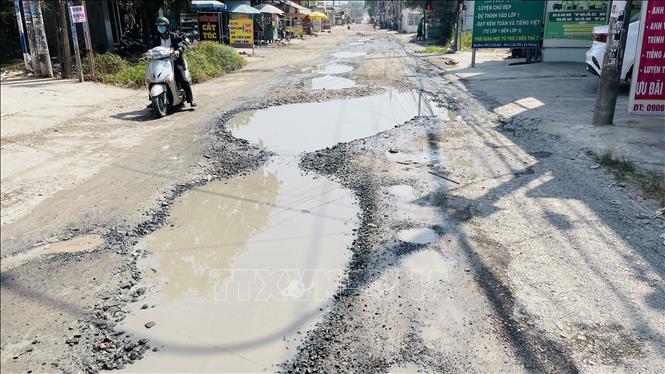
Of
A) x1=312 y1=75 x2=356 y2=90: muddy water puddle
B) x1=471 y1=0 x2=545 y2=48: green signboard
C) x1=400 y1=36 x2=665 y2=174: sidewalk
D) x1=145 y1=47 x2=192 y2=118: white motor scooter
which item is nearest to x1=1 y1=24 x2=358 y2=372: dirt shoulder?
x1=145 y1=47 x2=192 y2=118: white motor scooter

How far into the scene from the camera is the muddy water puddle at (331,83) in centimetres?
1117

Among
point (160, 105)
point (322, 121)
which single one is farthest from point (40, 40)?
point (322, 121)

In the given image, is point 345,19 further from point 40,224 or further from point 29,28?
point 40,224

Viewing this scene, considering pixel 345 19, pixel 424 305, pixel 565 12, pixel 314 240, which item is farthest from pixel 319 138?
pixel 345 19

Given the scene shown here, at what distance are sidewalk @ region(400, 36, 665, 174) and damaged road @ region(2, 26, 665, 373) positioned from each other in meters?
0.68

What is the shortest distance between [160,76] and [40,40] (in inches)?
185

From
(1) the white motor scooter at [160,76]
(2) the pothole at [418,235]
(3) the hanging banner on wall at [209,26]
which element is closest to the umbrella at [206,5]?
(3) the hanging banner on wall at [209,26]

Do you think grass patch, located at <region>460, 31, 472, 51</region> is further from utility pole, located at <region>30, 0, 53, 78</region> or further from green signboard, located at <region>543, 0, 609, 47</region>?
utility pole, located at <region>30, 0, 53, 78</region>

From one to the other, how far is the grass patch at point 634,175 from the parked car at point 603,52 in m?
3.57

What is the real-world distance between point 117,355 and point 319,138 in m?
4.60

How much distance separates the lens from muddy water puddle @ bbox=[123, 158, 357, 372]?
2521 millimetres

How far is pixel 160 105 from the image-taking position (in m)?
7.49

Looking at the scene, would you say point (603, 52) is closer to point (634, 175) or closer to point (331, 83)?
point (634, 175)

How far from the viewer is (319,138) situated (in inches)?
261
